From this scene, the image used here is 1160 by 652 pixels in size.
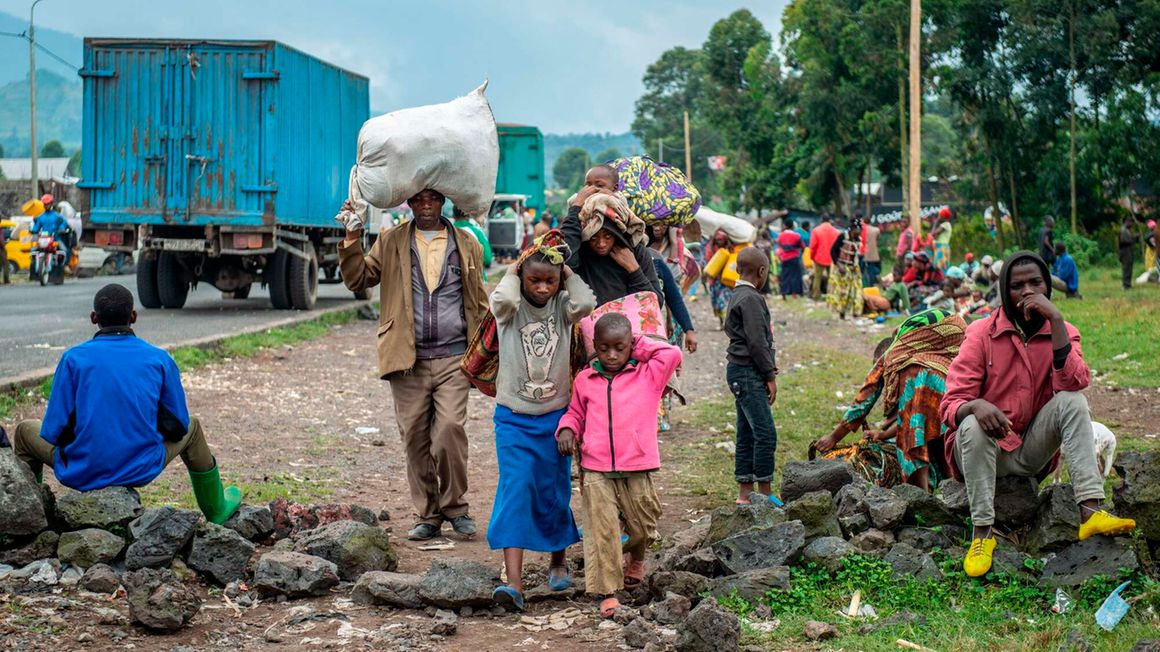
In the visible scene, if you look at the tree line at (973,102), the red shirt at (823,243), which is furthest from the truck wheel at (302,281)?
the tree line at (973,102)

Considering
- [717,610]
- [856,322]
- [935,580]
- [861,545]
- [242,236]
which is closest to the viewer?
[717,610]

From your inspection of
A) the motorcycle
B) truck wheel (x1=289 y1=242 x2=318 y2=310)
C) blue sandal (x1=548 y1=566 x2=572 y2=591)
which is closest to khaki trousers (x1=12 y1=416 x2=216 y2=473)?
blue sandal (x1=548 y1=566 x2=572 y2=591)

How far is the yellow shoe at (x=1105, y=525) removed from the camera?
4.89 m

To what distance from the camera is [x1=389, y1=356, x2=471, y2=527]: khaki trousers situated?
20.8 ft

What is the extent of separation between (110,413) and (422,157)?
1.91m

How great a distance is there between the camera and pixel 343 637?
4699 millimetres

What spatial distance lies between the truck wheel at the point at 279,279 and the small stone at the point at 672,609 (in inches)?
553

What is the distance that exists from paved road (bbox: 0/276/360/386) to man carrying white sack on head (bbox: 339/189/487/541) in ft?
15.6

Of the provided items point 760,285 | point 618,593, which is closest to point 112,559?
point 618,593

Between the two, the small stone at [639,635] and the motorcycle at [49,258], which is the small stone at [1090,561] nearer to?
the small stone at [639,635]

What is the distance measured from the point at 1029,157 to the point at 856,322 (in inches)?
564

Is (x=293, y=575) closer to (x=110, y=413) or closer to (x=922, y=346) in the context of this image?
(x=110, y=413)

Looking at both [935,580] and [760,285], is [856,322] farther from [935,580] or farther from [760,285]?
[935,580]

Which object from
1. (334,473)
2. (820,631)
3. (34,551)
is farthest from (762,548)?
(334,473)
